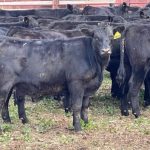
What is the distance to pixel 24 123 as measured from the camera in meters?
8.95

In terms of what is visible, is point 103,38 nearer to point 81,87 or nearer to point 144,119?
point 81,87

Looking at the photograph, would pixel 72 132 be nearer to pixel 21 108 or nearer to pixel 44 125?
pixel 44 125

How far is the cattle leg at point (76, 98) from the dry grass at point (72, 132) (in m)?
0.16

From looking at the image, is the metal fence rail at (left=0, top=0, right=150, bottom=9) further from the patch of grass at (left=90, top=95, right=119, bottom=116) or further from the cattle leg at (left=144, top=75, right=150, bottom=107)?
the cattle leg at (left=144, top=75, right=150, bottom=107)

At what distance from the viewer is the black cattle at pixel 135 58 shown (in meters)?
9.62

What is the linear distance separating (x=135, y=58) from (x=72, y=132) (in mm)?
2029

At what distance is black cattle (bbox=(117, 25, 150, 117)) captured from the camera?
9.62 m

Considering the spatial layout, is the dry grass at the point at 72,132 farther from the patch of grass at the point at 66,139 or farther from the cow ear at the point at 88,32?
the cow ear at the point at 88,32

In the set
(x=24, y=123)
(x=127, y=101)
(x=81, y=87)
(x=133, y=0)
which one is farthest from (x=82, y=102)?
(x=133, y=0)

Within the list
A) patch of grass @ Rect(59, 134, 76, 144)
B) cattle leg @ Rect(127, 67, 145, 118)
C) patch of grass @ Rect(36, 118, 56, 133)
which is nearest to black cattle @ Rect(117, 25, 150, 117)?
cattle leg @ Rect(127, 67, 145, 118)

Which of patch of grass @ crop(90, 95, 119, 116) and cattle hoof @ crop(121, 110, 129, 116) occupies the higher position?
cattle hoof @ crop(121, 110, 129, 116)

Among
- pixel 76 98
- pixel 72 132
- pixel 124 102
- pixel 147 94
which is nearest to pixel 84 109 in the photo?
pixel 76 98

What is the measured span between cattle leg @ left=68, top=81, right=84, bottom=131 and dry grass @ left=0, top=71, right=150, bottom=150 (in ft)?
0.52

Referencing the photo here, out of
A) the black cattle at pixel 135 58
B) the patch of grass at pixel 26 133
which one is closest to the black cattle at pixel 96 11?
the black cattle at pixel 135 58
